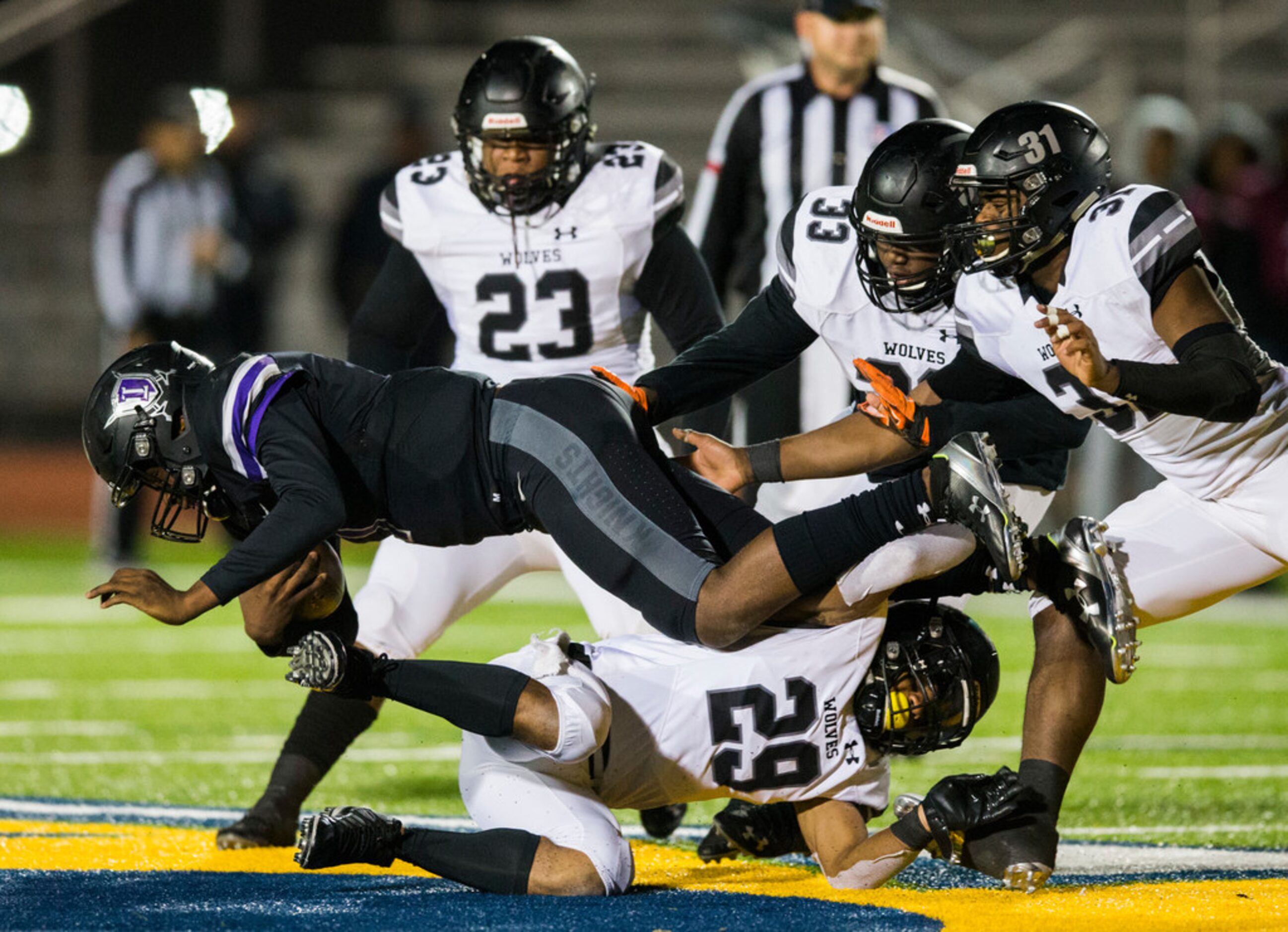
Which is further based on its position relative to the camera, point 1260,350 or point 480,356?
point 480,356

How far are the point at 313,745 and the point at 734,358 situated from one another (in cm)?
134

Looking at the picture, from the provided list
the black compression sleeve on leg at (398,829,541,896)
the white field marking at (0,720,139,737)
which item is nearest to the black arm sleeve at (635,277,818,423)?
the black compression sleeve on leg at (398,829,541,896)

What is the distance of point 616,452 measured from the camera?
3908 millimetres

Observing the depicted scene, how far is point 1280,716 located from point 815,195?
2936mm

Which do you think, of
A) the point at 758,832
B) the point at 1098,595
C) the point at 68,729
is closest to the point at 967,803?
the point at 1098,595

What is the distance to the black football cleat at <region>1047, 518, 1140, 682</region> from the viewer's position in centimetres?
371

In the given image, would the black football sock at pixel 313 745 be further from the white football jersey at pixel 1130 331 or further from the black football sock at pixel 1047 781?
the white football jersey at pixel 1130 331

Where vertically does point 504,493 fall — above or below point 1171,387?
below

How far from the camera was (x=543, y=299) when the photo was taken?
4.79 meters

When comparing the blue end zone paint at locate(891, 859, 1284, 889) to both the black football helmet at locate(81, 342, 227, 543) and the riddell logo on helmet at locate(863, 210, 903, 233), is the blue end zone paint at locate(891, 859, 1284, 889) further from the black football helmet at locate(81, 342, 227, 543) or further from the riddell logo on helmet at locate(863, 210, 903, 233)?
the black football helmet at locate(81, 342, 227, 543)

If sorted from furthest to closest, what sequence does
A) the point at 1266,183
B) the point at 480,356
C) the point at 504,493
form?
the point at 1266,183 → the point at 480,356 → the point at 504,493

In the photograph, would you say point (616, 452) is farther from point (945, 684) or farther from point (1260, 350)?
point (1260, 350)

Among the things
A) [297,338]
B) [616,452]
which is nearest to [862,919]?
[616,452]

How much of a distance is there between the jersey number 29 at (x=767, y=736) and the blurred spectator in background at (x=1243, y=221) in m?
5.74
